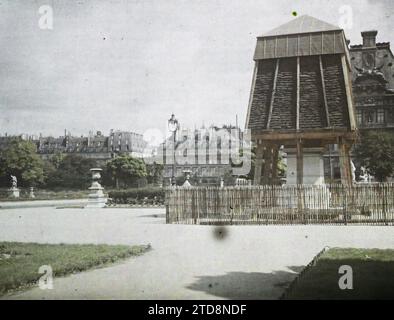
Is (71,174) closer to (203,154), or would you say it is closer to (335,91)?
(335,91)

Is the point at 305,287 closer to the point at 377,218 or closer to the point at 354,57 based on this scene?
the point at 377,218

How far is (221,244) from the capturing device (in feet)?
46.2

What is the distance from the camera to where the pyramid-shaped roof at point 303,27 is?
2134cm

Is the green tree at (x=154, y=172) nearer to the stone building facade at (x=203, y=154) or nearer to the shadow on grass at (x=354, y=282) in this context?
the stone building facade at (x=203, y=154)

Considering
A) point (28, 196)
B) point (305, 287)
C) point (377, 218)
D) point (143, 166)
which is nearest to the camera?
point (305, 287)

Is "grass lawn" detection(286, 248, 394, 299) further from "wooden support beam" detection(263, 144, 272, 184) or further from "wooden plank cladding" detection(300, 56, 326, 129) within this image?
"wooden support beam" detection(263, 144, 272, 184)

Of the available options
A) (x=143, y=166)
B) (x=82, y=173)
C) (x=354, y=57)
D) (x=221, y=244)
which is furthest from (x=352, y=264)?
(x=143, y=166)

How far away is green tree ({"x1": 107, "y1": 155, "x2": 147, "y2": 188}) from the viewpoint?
212ft

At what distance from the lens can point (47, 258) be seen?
1116 centimetres

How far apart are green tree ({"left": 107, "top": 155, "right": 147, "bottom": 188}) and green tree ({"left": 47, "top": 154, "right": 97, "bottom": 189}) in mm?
13121

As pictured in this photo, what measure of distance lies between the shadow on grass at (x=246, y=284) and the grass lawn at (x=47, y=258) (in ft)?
10.1

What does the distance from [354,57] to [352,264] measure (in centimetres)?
2519

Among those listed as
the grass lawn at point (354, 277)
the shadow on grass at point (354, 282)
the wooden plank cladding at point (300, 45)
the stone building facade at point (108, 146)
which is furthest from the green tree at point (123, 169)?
the shadow on grass at point (354, 282)
